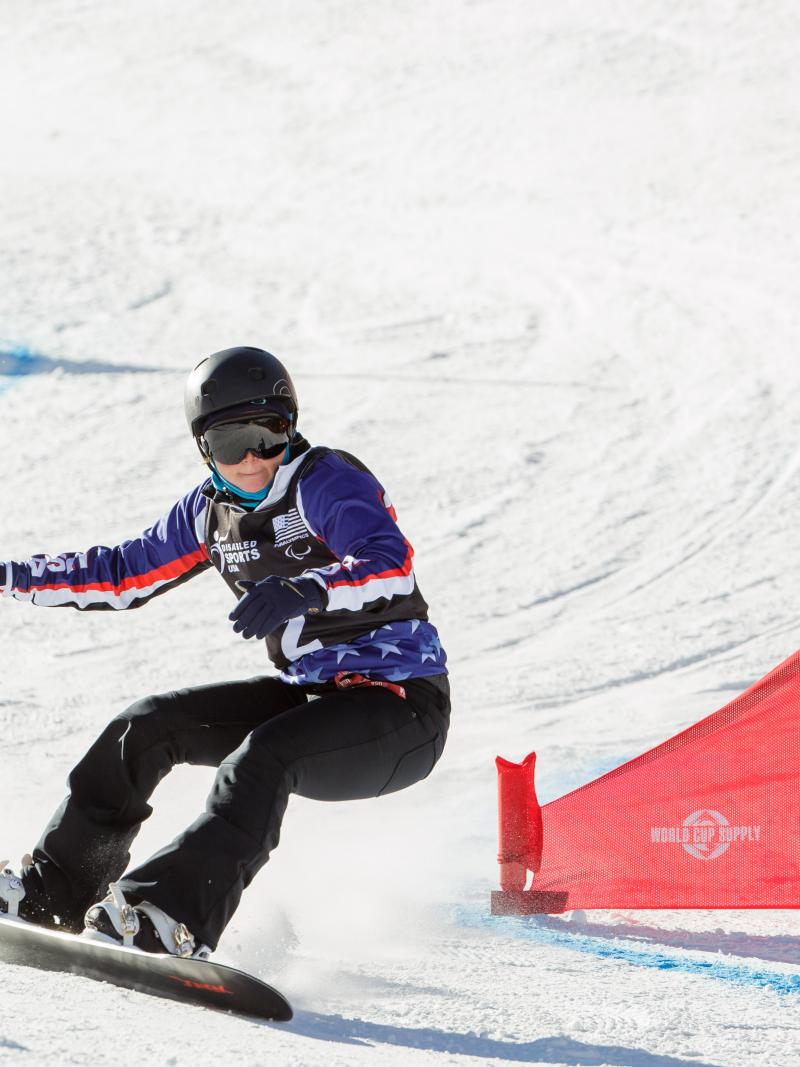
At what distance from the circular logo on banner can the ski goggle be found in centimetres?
149

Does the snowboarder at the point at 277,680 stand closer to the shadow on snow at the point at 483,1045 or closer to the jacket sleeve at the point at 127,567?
the jacket sleeve at the point at 127,567

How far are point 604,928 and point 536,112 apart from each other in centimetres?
1651

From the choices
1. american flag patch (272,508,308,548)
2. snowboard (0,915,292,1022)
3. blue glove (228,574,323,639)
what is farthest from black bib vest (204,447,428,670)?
snowboard (0,915,292,1022)

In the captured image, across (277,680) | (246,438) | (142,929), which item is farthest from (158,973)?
(246,438)

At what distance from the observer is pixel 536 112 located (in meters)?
18.8

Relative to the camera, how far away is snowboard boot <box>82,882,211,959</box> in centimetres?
283

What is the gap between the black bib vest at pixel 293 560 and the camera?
3.37 m

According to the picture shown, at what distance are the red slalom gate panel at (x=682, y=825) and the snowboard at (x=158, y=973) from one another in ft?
4.07

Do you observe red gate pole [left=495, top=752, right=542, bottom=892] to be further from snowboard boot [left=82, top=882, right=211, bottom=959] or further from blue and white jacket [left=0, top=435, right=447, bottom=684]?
snowboard boot [left=82, top=882, right=211, bottom=959]

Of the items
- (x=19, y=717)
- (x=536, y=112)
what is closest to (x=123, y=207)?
(x=536, y=112)

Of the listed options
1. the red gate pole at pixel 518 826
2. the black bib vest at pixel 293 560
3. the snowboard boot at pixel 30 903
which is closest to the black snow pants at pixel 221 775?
the snowboard boot at pixel 30 903

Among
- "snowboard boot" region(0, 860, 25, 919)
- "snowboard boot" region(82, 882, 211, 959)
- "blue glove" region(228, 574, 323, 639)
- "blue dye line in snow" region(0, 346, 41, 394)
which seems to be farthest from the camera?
"blue dye line in snow" region(0, 346, 41, 394)

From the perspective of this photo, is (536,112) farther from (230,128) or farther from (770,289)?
(770,289)

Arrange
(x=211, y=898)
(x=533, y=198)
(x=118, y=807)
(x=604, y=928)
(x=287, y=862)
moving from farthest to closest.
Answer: (x=533, y=198)
(x=287, y=862)
(x=604, y=928)
(x=118, y=807)
(x=211, y=898)
